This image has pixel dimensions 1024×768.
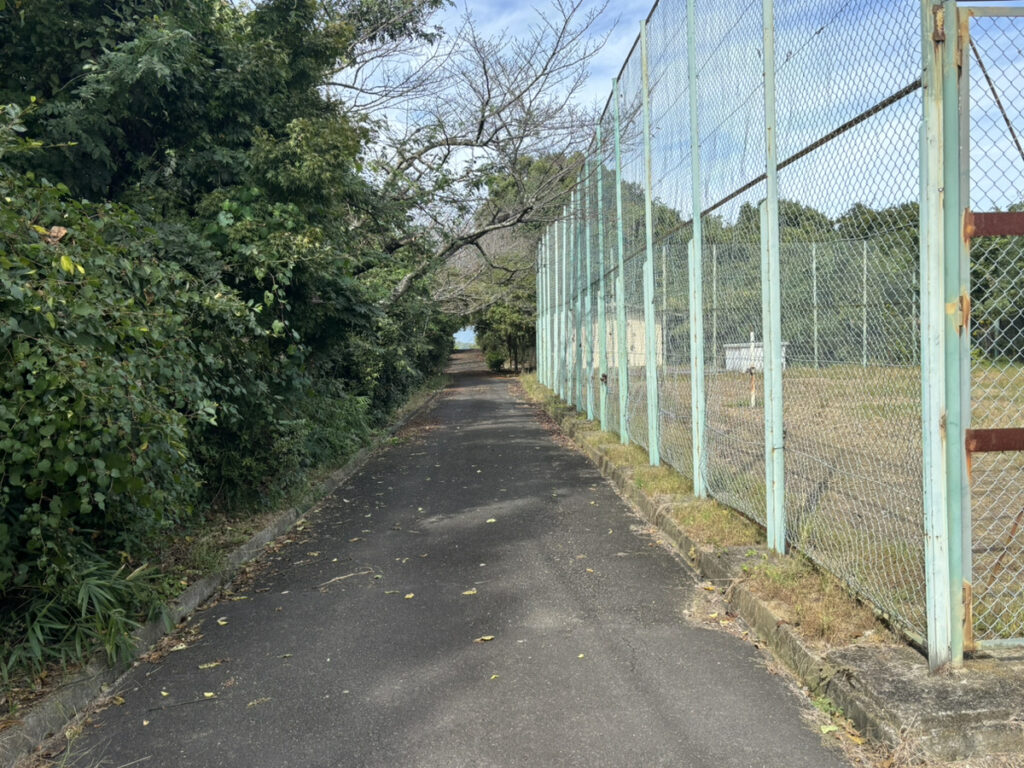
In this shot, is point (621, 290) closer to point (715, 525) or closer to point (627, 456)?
point (627, 456)

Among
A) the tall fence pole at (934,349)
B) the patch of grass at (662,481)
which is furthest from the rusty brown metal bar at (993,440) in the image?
the patch of grass at (662,481)

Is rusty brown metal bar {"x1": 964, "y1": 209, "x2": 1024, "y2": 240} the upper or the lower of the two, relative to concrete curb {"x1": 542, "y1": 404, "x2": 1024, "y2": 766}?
upper

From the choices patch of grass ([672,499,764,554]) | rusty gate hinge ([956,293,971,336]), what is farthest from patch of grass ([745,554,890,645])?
rusty gate hinge ([956,293,971,336])

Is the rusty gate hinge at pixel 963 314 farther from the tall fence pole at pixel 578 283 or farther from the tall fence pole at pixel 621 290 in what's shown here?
the tall fence pole at pixel 578 283

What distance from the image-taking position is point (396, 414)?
19062mm

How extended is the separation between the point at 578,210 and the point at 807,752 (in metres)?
13.1

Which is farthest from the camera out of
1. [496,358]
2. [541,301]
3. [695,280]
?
[496,358]

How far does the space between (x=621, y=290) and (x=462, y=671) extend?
7642 mm

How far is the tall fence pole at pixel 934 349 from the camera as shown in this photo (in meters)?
3.22

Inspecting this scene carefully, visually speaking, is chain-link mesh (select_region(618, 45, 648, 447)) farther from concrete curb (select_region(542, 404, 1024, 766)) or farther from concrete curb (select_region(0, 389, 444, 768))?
concrete curb (select_region(542, 404, 1024, 766))

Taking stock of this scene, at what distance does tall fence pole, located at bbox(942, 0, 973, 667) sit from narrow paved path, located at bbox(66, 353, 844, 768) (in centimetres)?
113

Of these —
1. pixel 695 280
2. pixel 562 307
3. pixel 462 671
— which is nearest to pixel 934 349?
pixel 462 671

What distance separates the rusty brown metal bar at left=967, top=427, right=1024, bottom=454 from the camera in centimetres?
320

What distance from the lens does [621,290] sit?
35.6 ft
